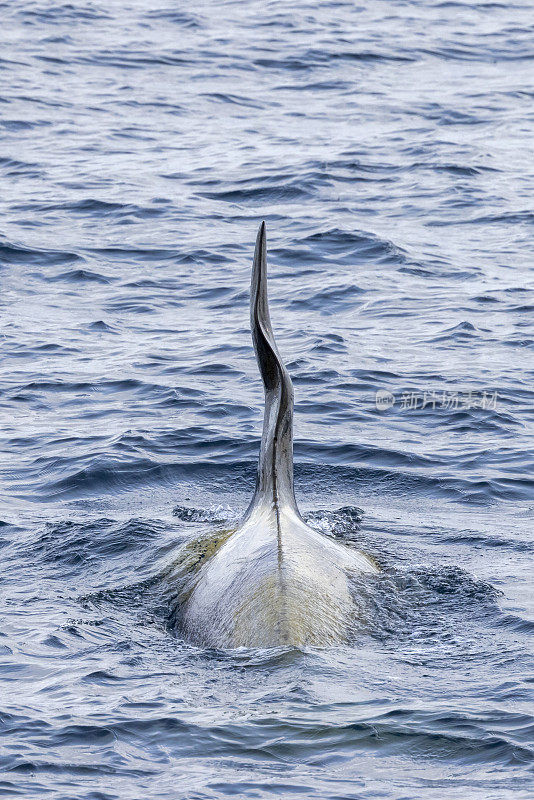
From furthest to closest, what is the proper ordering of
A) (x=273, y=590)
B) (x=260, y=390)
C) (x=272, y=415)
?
1. (x=260, y=390)
2. (x=272, y=415)
3. (x=273, y=590)

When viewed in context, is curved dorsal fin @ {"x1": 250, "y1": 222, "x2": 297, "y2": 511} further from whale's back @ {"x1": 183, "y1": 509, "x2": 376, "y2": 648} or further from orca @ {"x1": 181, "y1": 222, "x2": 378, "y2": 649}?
whale's back @ {"x1": 183, "y1": 509, "x2": 376, "y2": 648}

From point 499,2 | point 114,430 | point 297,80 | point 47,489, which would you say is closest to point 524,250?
point 114,430

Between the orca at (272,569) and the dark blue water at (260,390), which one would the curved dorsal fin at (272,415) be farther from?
the dark blue water at (260,390)

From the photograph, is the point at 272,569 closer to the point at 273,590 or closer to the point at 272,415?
the point at 273,590

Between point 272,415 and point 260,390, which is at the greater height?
point 272,415

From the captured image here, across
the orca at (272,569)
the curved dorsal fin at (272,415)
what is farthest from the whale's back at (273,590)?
the curved dorsal fin at (272,415)

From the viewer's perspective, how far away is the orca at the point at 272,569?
8.42 meters

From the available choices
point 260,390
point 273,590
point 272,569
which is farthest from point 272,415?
point 260,390

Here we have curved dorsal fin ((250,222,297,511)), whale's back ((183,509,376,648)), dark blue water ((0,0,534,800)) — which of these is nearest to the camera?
dark blue water ((0,0,534,800))

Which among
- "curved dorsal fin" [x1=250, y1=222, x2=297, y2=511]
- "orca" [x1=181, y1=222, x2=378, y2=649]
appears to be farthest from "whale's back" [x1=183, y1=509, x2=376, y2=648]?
"curved dorsal fin" [x1=250, y1=222, x2=297, y2=511]

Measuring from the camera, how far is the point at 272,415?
9.70 m

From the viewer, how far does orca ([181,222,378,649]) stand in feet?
27.6

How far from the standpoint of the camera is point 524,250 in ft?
66.5

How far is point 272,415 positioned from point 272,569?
1.35m
